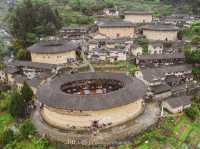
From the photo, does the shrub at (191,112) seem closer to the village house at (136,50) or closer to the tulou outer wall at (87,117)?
the tulou outer wall at (87,117)

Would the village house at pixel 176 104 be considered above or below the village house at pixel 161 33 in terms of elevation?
below

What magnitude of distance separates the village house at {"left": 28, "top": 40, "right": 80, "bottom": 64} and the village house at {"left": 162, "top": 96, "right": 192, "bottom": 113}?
1963 centimetres

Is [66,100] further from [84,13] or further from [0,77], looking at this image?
[84,13]

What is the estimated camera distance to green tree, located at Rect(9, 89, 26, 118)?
34.2m

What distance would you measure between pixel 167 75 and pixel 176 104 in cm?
777

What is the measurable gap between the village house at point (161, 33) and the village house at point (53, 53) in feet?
51.1

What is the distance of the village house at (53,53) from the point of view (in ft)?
160

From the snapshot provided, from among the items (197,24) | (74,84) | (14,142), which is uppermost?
(197,24)

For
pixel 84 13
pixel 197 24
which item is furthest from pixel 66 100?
pixel 84 13

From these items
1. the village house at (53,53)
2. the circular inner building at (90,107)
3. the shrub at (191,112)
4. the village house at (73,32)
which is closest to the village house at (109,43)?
the village house at (53,53)

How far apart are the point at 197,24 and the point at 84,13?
1272 inches

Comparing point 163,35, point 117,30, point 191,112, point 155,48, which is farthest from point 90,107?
point 117,30

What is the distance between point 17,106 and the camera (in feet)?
113

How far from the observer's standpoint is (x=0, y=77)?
4753 cm
